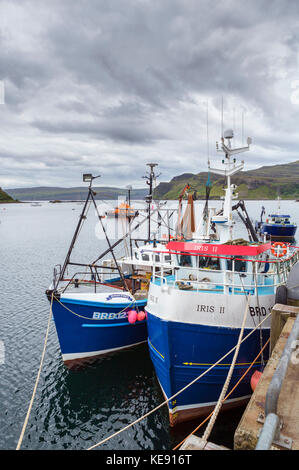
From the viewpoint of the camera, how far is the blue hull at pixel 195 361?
1064 cm

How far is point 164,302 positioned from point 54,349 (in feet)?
33.2

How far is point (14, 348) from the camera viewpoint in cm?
1747

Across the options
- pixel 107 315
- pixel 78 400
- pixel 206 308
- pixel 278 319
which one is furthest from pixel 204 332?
pixel 78 400

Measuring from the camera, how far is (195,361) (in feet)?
35.5

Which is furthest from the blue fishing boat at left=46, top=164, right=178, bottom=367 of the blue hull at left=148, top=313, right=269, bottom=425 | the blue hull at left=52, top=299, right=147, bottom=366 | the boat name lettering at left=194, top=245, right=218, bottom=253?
the blue hull at left=148, top=313, right=269, bottom=425

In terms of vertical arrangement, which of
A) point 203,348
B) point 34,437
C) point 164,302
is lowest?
point 34,437

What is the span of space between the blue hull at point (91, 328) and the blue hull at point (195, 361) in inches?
169

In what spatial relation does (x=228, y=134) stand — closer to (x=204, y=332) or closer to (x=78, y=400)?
(x=204, y=332)

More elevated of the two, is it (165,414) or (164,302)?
(164,302)

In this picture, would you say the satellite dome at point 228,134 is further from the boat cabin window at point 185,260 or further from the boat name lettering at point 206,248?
the boat cabin window at point 185,260

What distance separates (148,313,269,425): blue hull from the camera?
1064 centimetres
